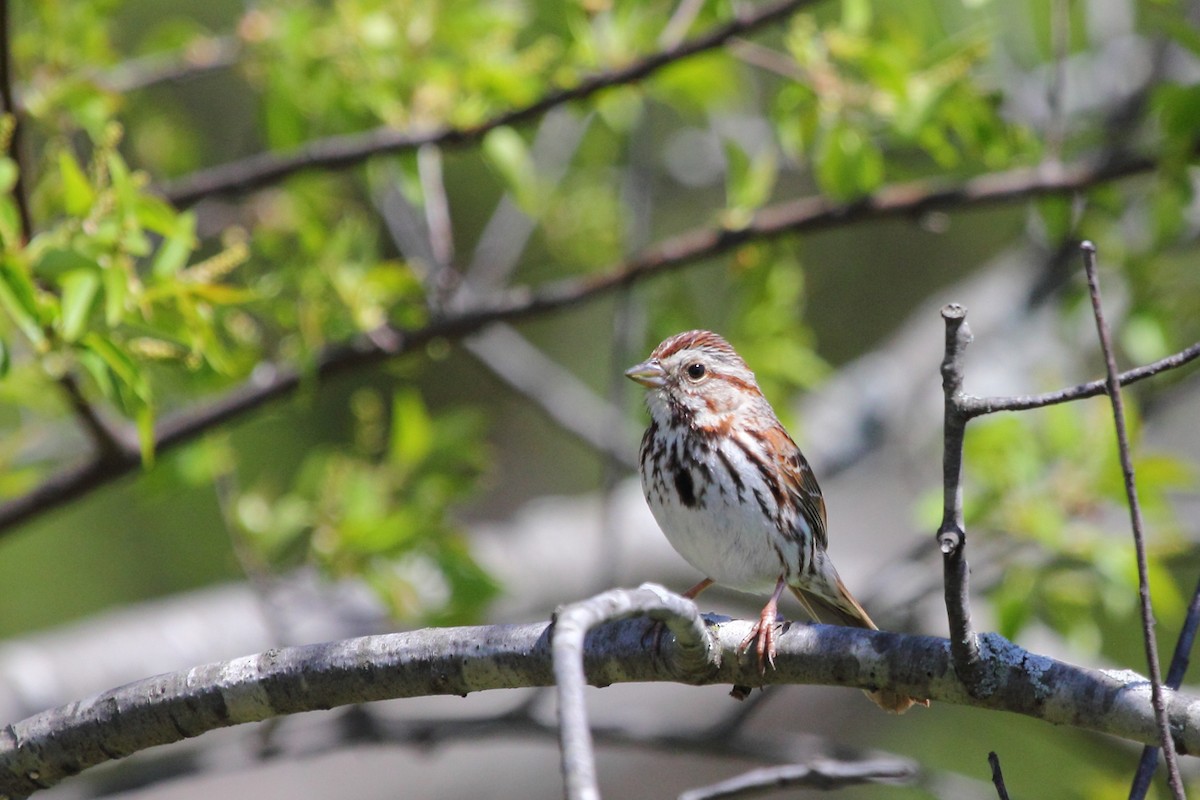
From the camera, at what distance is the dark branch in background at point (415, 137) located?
3.96 meters

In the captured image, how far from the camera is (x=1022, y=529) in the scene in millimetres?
4258

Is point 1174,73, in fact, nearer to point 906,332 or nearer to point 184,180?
point 906,332

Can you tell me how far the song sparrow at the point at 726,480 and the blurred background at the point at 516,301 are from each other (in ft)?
2.34

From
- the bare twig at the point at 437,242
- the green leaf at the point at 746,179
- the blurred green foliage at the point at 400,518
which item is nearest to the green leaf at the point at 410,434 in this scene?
the blurred green foliage at the point at 400,518

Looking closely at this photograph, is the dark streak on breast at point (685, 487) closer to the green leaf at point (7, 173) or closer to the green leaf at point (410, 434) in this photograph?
the green leaf at point (410, 434)

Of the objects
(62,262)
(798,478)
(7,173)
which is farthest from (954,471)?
(7,173)

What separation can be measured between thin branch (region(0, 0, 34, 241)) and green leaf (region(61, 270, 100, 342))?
0.49 metres

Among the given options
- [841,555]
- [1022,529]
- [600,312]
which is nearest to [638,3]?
[1022,529]

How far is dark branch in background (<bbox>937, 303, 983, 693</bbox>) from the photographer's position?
1.87 meters

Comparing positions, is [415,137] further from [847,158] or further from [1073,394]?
[1073,394]

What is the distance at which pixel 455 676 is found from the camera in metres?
2.38

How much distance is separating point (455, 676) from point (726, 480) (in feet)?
4.34

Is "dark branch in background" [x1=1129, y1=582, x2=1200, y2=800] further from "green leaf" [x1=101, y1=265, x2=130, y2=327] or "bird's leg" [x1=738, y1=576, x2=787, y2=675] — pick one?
"green leaf" [x1=101, y1=265, x2=130, y2=327]

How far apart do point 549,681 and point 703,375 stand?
5.06 ft
